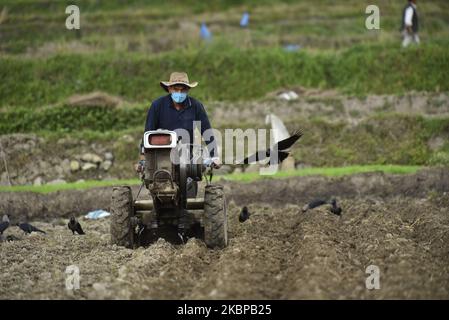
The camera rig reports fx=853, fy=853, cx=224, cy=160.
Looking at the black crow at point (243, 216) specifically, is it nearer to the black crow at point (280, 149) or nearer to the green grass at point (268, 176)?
the black crow at point (280, 149)

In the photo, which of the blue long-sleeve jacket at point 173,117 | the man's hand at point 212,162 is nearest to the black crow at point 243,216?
the blue long-sleeve jacket at point 173,117

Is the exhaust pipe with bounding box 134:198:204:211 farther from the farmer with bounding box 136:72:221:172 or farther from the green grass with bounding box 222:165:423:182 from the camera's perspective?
the green grass with bounding box 222:165:423:182

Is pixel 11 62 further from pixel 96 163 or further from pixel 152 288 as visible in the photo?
pixel 152 288

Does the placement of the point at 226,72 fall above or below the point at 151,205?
above

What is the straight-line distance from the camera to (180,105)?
12.2 meters

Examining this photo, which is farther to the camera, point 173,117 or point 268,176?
point 268,176

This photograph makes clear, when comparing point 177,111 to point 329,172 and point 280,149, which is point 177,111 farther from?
point 329,172

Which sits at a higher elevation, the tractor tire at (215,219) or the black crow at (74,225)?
the tractor tire at (215,219)

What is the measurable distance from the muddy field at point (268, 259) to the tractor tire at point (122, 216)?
0.61 ft

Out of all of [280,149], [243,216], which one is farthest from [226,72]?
[280,149]

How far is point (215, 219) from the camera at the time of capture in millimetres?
11469

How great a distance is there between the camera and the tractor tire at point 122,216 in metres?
11.6

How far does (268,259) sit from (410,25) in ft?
67.6
